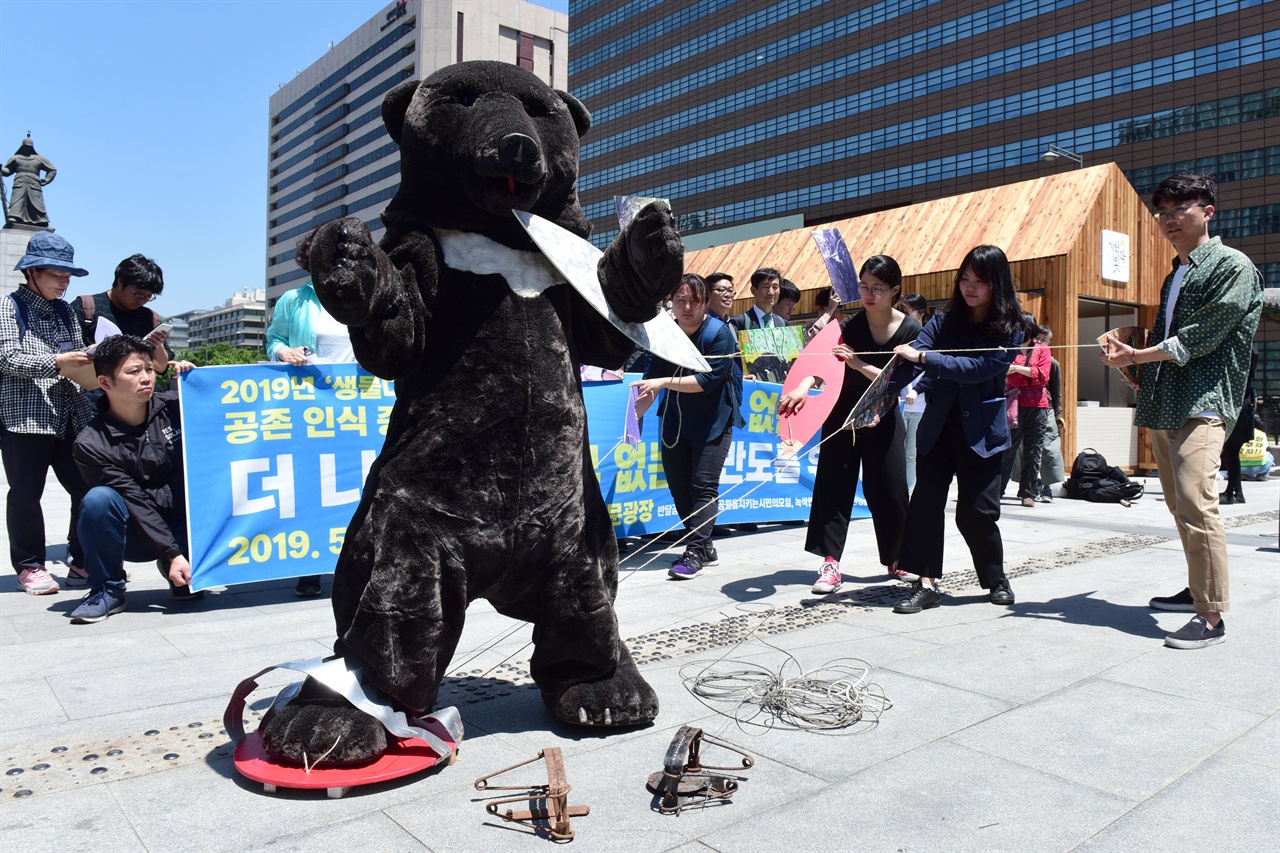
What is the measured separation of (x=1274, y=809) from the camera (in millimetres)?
2201

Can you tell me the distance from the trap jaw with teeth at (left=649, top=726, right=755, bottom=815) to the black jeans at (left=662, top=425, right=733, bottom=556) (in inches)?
122

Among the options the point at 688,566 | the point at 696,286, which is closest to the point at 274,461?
the point at 688,566

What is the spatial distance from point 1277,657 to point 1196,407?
1.04 metres

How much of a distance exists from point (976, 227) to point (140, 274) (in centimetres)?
1111

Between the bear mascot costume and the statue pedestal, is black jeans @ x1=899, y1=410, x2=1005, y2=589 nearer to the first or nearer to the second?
the bear mascot costume

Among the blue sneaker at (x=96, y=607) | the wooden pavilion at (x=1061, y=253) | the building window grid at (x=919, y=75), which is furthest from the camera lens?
the building window grid at (x=919, y=75)

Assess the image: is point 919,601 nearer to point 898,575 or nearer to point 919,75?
point 898,575

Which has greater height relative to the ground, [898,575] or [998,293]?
[998,293]

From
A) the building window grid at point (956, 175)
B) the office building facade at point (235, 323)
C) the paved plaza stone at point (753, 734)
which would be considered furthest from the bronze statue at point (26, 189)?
the office building facade at point (235, 323)

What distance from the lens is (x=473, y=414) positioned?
2.55m

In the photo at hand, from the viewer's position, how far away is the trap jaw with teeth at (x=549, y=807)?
79.7 inches

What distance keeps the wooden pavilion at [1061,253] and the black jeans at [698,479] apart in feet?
21.9

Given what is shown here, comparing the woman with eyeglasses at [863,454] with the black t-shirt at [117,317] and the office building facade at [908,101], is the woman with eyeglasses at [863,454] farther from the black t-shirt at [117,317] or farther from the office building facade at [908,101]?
the office building facade at [908,101]

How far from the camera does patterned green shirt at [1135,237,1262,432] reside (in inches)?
150
